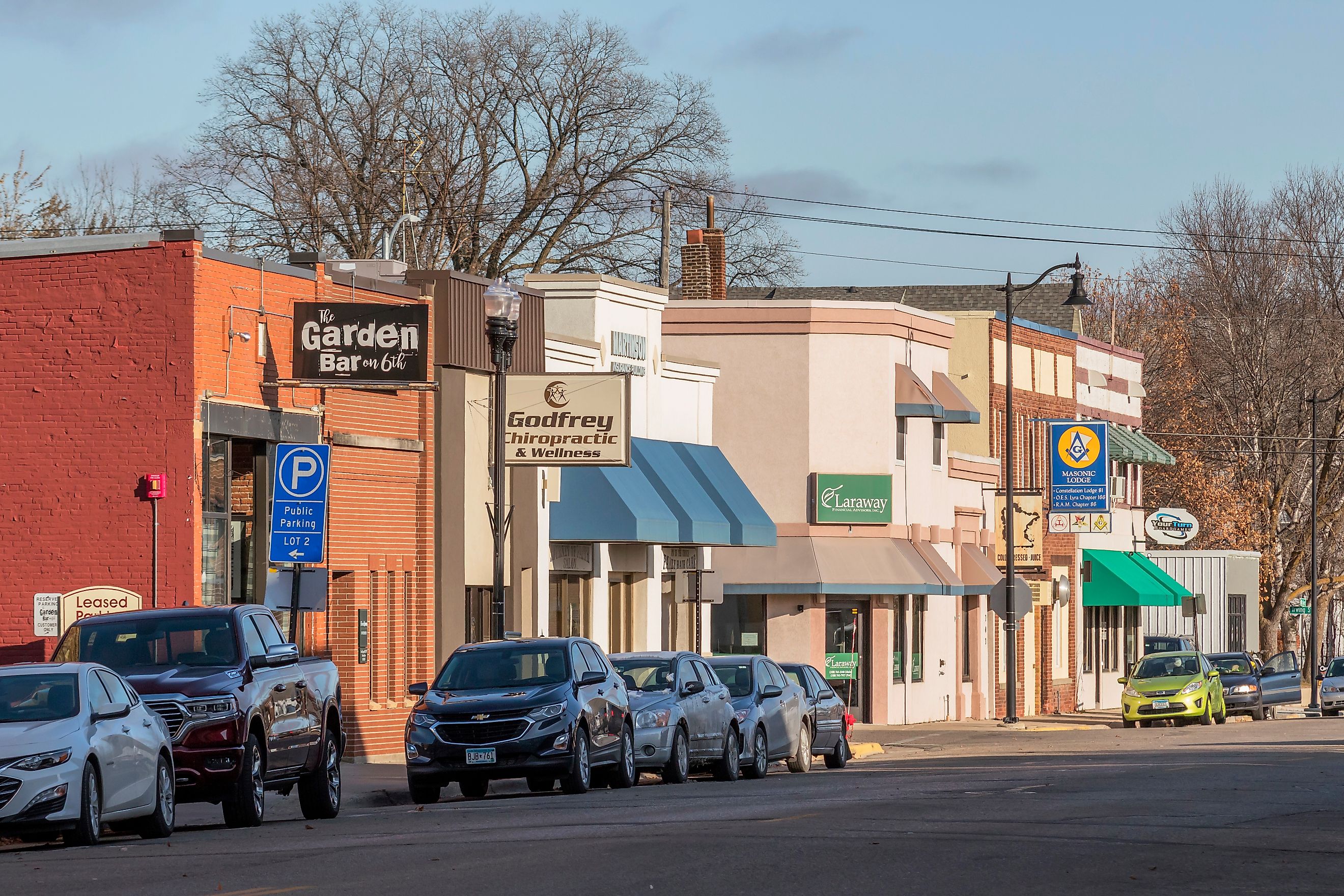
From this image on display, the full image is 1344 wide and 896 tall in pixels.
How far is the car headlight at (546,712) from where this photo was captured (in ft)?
66.4

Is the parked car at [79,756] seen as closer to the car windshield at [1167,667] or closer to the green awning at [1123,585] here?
the car windshield at [1167,667]

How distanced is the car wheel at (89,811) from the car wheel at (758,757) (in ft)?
38.6

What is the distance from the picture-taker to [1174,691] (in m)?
42.8

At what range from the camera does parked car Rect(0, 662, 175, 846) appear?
14.3 m

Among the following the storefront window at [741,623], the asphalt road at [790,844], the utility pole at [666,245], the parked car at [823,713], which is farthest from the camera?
the utility pole at [666,245]

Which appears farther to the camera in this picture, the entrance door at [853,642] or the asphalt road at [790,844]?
the entrance door at [853,642]

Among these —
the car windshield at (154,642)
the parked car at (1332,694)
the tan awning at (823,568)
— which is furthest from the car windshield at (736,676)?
the parked car at (1332,694)

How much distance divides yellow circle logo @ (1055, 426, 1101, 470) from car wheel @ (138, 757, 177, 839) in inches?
1449

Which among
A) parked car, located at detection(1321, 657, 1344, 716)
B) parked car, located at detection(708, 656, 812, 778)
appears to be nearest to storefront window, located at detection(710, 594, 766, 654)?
→ parked car, located at detection(708, 656, 812, 778)

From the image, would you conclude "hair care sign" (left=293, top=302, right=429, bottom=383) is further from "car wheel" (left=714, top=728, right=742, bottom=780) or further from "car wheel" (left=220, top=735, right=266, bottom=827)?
"car wheel" (left=220, top=735, right=266, bottom=827)

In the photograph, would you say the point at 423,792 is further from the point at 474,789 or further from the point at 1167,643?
the point at 1167,643

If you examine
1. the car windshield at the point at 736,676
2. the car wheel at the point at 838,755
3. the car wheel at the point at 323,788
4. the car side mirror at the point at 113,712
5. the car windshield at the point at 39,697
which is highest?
the car windshield at the point at 39,697

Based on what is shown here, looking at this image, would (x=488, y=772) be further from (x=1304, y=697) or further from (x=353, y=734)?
(x=1304, y=697)

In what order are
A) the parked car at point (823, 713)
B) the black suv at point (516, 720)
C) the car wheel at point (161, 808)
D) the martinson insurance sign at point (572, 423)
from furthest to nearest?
the martinson insurance sign at point (572, 423)
the parked car at point (823, 713)
the black suv at point (516, 720)
the car wheel at point (161, 808)
